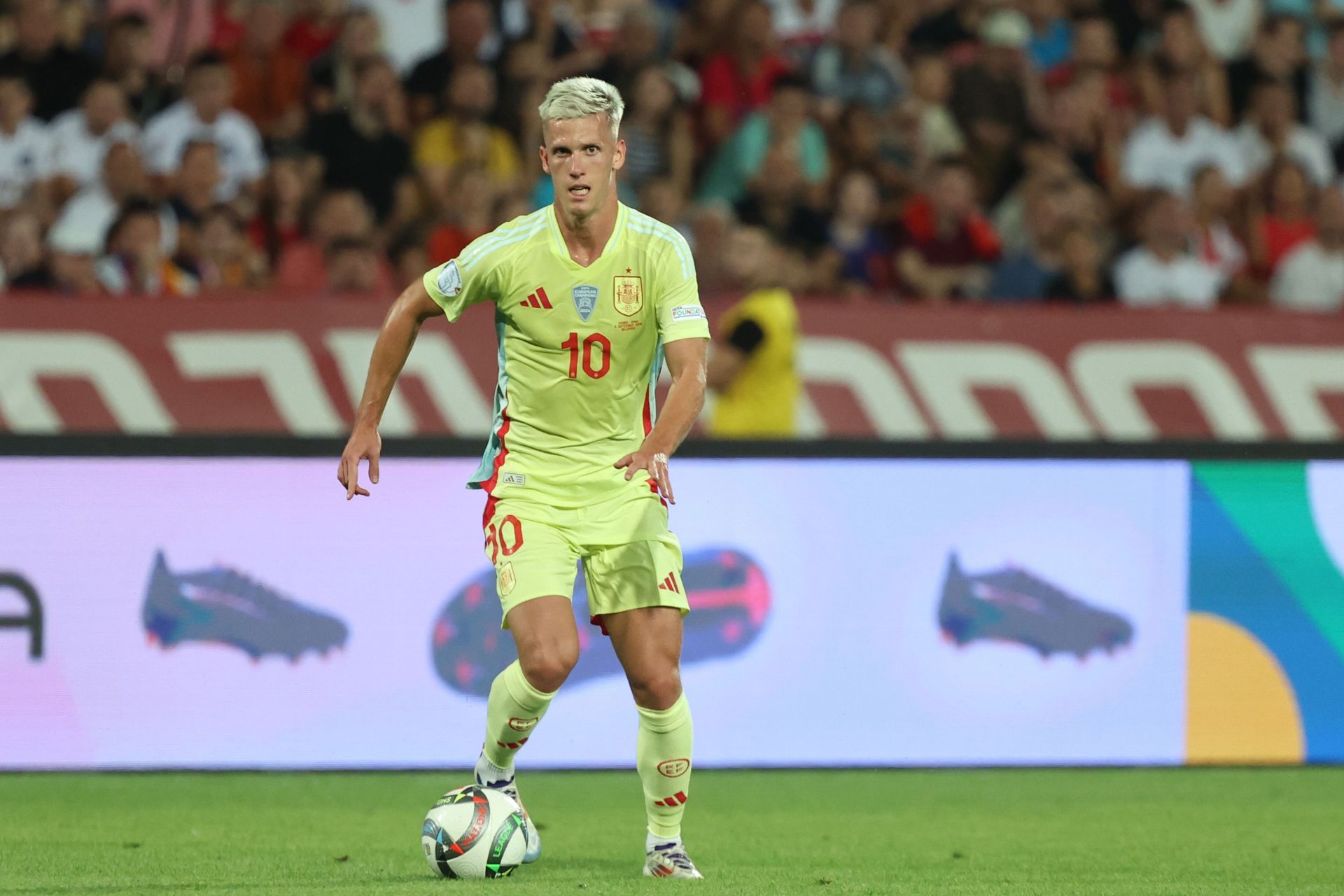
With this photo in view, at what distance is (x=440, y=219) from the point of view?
11.4m

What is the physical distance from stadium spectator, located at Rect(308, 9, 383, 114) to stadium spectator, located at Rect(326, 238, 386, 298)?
1313 mm

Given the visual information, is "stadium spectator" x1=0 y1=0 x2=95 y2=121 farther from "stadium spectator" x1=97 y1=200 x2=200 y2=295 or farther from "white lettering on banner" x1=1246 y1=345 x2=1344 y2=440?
"white lettering on banner" x1=1246 y1=345 x2=1344 y2=440

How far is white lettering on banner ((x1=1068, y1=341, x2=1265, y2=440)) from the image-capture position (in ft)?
38.1

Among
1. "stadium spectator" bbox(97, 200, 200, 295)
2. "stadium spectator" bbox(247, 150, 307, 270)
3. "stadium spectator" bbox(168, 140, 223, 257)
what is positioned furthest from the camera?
"stadium spectator" bbox(247, 150, 307, 270)

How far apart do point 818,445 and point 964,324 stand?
11.1 feet

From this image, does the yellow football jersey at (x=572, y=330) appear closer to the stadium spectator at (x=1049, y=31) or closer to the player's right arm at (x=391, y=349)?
the player's right arm at (x=391, y=349)

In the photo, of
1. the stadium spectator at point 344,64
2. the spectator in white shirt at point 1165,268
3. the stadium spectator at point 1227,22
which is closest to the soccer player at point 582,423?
the stadium spectator at point 344,64

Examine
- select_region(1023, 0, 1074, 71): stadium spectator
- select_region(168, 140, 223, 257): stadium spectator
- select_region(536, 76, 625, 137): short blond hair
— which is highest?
select_region(1023, 0, 1074, 71): stadium spectator

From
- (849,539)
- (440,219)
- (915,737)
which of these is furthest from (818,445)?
(440,219)

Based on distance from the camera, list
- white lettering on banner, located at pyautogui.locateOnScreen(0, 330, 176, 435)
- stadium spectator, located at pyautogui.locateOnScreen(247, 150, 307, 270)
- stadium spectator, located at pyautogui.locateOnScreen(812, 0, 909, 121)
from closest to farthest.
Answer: white lettering on banner, located at pyautogui.locateOnScreen(0, 330, 176, 435) → stadium spectator, located at pyautogui.locateOnScreen(247, 150, 307, 270) → stadium spectator, located at pyautogui.locateOnScreen(812, 0, 909, 121)

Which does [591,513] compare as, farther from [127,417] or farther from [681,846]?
[127,417]

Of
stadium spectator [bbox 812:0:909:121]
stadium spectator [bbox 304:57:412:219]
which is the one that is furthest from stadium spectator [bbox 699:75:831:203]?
stadium spectator [bbox 304:57:412:219]

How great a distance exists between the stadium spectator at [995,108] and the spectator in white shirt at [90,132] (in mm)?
5275

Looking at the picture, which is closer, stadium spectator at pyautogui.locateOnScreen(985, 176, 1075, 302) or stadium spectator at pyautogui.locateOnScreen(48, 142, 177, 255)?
stadium spectator at pyautogui.locateOnScreen(48, 142, 177, 255)
